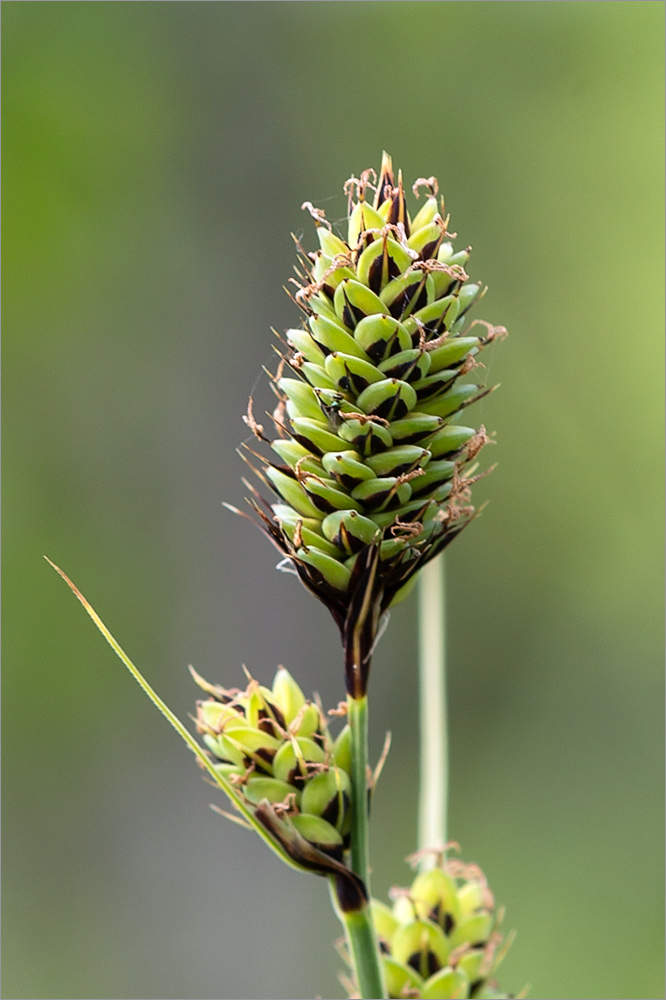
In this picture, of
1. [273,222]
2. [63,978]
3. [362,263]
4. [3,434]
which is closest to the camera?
[362,263]

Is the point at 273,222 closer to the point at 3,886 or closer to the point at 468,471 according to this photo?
the point at 3,886

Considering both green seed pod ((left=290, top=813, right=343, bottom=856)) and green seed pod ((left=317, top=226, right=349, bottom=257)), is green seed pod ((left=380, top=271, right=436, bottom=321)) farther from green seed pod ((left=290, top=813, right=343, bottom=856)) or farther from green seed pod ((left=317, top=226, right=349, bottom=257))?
green seed pod ((left=290, top=813, right=343, bottom=856))

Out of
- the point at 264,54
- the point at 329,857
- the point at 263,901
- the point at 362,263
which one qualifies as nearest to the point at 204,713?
the point at 329,857

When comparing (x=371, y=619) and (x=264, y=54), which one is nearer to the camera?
(x=371, y=619)

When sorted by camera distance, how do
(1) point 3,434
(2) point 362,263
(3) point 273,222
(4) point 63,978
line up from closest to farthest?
(2) point 362,263
(4) point 63,978
(1) point 3,434
(3) point 273,222

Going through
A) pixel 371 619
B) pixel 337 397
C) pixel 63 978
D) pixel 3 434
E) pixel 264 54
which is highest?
pixel 264 54

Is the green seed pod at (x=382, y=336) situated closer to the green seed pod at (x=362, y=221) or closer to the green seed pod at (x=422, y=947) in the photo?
the green seed pod at (x=362, y=221)

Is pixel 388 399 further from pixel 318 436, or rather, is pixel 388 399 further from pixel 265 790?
pixel 265 790

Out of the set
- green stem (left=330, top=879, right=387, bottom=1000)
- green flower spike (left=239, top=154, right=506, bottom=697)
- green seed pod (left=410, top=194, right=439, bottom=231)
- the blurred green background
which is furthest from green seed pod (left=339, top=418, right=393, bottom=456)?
the blurred green background
